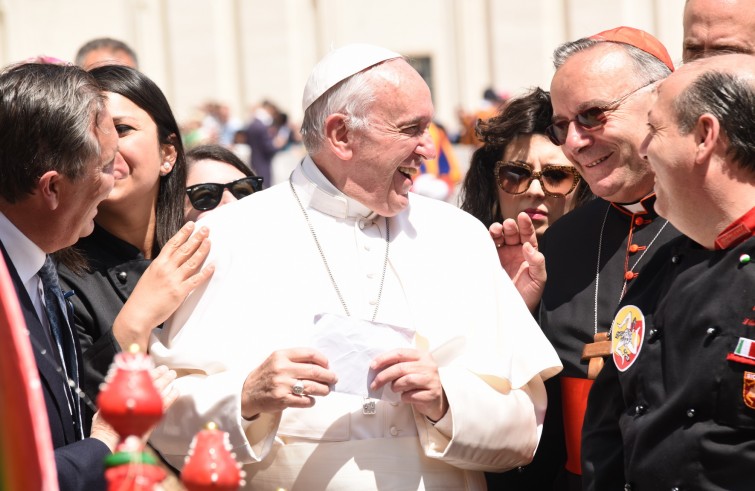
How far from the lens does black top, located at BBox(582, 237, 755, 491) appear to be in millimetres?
2883

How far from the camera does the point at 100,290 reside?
416 cm

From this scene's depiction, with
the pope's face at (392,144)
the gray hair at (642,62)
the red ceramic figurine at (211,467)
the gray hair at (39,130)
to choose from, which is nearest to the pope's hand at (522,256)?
the pope's face at (392,144)

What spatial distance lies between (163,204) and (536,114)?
66.5 inches

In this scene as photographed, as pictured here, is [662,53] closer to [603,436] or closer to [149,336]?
[603,436]

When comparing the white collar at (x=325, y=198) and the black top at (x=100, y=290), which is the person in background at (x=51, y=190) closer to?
the black top at (x=100, y=290)

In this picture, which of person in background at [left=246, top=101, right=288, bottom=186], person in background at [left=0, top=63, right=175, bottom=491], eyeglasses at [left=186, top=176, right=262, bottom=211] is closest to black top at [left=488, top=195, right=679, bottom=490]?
eyeglasses at [left=186, top=176, right=262, bottom=211]

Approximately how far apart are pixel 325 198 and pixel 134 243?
881mm

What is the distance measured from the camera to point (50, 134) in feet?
10.6

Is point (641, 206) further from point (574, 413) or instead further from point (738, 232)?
point (738, 232)

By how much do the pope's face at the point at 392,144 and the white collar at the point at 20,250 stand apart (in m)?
1.17

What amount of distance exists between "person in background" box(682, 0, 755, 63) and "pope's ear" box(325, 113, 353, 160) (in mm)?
1433

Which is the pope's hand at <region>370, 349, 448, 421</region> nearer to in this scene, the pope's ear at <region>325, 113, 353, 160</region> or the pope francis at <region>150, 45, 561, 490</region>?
the pope francis at <region>150, 45, 561, 490</region>

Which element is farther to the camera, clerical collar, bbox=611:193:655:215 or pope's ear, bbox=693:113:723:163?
clerical collar, bbox=611:193:655:215

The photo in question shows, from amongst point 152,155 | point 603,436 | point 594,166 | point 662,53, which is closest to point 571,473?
point 603,436
